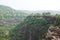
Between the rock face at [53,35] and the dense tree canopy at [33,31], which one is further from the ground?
the rock face at [53,35]

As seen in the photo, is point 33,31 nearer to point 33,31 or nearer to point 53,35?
point 33,31

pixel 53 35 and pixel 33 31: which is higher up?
pixel 53 35

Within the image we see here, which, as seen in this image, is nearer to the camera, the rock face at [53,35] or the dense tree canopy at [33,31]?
the rock face at [53,35]

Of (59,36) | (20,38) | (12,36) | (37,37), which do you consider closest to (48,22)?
(37,37)

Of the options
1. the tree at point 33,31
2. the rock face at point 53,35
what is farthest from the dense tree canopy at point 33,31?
the rock face at point 53,35

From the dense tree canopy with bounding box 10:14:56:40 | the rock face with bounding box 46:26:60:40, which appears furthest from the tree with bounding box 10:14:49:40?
the rock face with bounding box 46:26:60:40

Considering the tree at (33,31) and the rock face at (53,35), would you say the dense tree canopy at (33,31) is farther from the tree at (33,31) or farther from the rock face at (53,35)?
the rock face at (53,35)

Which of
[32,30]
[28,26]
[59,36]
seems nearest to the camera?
[59,36]

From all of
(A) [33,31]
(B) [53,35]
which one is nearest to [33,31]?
(A) [33,31]

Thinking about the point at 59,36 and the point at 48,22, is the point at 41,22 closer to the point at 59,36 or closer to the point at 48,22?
the point at 48,22

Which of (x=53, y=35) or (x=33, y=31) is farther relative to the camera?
(x=33, y=31)

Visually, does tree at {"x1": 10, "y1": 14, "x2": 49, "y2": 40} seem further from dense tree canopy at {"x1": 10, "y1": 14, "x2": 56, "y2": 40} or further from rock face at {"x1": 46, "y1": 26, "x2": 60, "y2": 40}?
rock face at {"x1": 46, "y1": 26, "x2": 60, "y2": 40}
